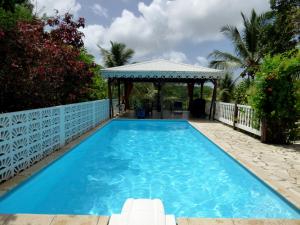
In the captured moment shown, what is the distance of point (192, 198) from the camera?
18.9 feet

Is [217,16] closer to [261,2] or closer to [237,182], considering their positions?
[261,2]

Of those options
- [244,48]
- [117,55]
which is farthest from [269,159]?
[117,55]

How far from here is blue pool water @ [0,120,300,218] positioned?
5.09 metres

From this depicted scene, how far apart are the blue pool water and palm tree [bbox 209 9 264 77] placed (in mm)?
15782

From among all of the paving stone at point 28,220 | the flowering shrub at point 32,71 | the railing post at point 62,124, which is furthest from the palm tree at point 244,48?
the paving stone at point 28,220

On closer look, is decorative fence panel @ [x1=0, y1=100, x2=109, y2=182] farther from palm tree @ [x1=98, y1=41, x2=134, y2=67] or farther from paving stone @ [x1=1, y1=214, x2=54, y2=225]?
palm tree @ [x1=98, y1=41, x2=134, y2=67]

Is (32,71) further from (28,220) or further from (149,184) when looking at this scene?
(28,220)

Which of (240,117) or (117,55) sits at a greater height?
(117,55)

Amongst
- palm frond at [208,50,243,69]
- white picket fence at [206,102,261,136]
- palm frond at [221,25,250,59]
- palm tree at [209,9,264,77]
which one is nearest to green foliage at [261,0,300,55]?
palm tree at [209,9,264,77]

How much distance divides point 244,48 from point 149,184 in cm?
2080

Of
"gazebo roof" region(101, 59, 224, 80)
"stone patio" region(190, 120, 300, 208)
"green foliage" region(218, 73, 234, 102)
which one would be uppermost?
"gazebo roof" region(101, 59, 224, 80)

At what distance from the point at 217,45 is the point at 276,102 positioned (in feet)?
62.2

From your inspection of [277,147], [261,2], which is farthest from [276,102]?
[261,2]

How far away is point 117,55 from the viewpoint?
3200cm
